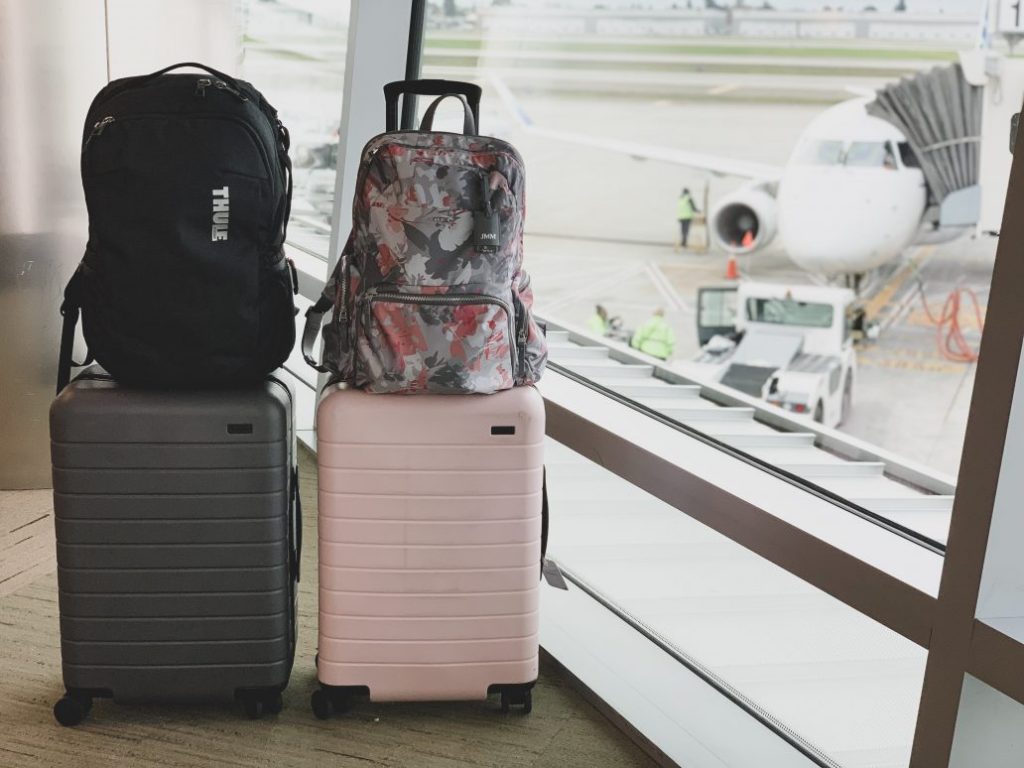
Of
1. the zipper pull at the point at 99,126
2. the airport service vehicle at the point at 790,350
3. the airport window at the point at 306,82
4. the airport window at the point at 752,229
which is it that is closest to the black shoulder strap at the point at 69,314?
the zipper pull at the point at 99,126

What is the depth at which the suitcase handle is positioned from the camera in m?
1.80

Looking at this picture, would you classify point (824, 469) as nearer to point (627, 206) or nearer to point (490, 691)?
point (490, 691)

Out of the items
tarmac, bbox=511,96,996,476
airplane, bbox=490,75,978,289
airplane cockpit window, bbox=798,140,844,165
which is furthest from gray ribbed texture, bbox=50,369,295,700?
airplane cockpit window, bbox=798,140,844,165

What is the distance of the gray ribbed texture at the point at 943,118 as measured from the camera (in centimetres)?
306

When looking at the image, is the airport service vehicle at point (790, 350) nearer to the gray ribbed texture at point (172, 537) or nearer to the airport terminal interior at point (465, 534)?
the airport terminal interior at point (465, 534)

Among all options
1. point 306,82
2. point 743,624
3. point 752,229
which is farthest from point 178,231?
point 752,229

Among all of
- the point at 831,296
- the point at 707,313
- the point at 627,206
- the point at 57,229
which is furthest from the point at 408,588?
the point at 627,206

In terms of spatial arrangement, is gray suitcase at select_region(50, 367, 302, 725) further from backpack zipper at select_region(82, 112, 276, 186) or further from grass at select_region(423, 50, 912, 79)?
grass at select_region(423, 50, 912, 79)

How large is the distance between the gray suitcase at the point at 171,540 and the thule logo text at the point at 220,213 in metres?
0.28

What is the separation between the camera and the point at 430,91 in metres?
1.81

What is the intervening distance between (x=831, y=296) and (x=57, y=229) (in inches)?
461

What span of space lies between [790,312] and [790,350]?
1.05 metres

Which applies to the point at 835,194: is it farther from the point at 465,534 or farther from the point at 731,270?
the point at 465,534

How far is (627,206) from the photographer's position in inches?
824
